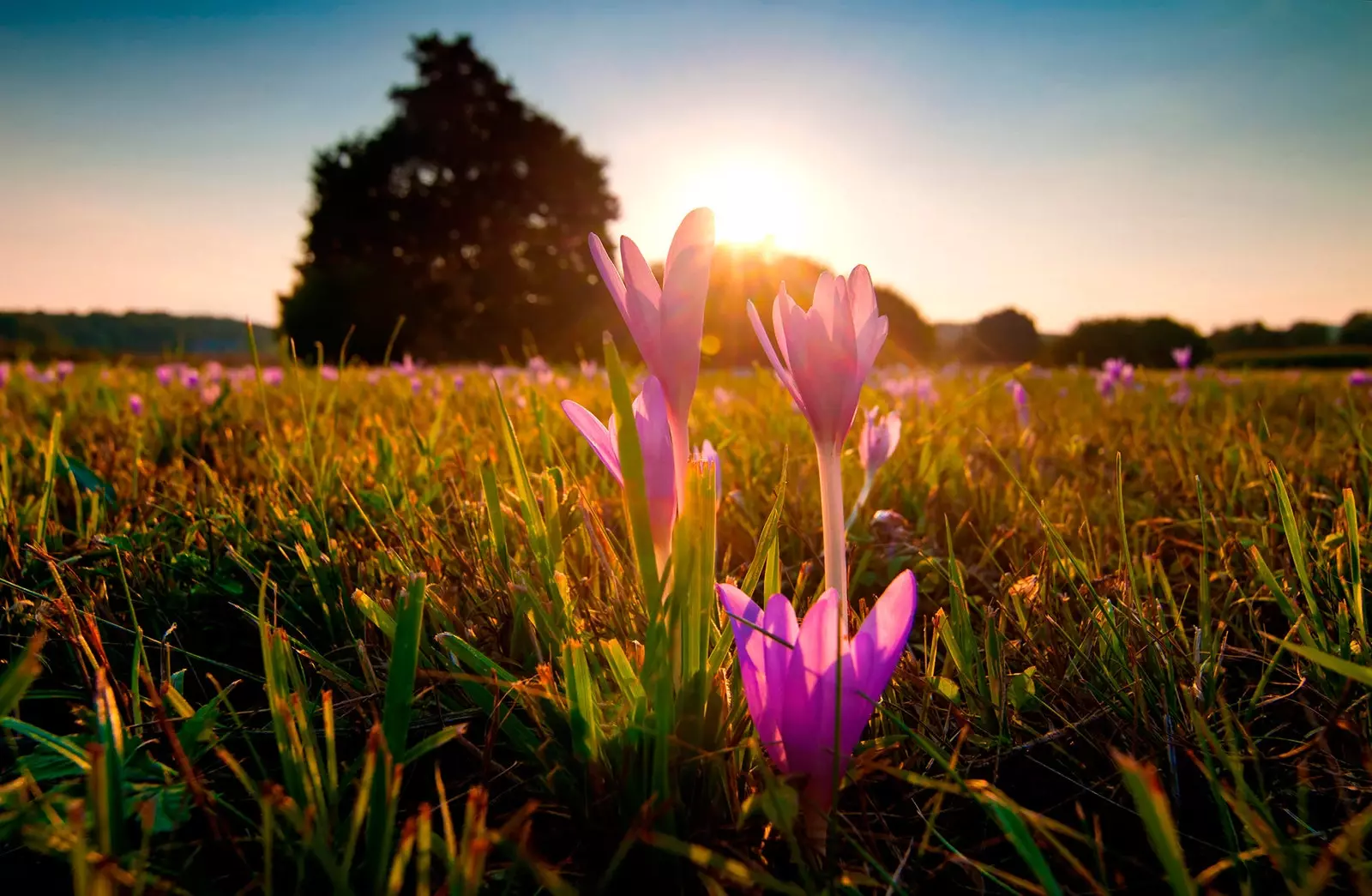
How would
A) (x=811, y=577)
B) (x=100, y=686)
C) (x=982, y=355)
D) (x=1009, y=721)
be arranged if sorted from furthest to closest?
(x=982, y=355)
(x=811, y=577)
(x=1009, y=721)
(x=100, y=686)

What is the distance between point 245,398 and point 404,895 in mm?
3791

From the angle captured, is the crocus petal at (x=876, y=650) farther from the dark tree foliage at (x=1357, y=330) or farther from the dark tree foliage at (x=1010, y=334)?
the dark tree foliage at (x=1357, y=330)

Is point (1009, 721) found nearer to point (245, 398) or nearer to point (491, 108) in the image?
point (245, 398)

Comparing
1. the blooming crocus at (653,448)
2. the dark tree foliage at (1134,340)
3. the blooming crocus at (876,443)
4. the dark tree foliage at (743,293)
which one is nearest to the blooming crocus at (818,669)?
the blooming crocus at (653,448)

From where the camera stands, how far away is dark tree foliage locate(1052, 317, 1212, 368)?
24.3m

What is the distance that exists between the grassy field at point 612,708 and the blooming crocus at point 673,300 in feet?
0.57

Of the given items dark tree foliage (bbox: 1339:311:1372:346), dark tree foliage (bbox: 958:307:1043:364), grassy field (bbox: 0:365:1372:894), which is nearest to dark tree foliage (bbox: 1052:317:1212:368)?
dark tree foliage (bbox: 958:307:1043:364)

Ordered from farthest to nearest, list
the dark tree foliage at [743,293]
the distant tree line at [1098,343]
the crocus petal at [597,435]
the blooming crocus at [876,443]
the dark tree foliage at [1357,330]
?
the dark tree foliage at [1357,330] < the distant tree line at [1098,343] < the dark tree foliage at [743,293] < the blooming crocus at [876,443] < the crocus petal at [597,435]

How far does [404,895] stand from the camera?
69 cm

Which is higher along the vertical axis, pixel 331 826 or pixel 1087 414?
pixel 1087 414

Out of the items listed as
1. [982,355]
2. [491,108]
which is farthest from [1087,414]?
[491,108]

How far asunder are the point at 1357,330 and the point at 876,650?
204 feet

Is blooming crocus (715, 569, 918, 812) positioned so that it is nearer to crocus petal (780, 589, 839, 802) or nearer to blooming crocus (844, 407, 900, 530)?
crocus petal (780, 589, 839, 802)

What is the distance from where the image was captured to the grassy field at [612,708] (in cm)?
65
